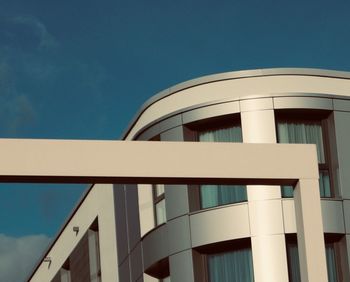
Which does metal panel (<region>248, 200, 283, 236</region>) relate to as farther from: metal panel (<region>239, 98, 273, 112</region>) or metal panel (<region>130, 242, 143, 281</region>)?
metal panel (<region>130, 242, 143, 281</region>)

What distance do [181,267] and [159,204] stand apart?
8.06ft

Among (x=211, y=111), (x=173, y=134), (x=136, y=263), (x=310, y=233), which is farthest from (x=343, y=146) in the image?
(x=310, y=233)

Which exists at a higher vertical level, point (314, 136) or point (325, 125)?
point (325, 125)

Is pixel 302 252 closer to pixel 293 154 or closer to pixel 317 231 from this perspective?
pixel 317 231

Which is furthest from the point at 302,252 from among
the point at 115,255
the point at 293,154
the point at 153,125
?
the point at 115,255

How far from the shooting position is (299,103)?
92.0 feet

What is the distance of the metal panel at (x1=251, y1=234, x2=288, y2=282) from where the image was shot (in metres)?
27.6

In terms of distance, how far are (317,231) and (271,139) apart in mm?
19249

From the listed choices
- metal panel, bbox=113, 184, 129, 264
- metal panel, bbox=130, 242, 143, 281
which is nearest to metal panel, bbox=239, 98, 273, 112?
metal panel, bbox=130, 242, 143, 281

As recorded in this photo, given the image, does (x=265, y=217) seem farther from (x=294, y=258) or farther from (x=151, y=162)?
(x=151, y=162)

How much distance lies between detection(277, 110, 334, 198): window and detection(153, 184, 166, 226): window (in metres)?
3.57

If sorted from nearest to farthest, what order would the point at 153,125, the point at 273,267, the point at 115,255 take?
the point at 273,267 → the point at 153,125 → the point at 115,255

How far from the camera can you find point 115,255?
34.2 meters

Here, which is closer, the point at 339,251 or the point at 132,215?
the point at 339,251
